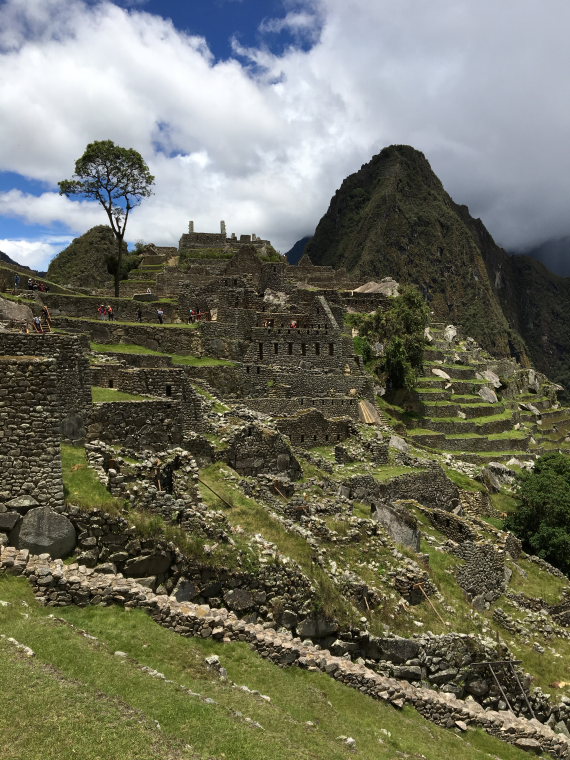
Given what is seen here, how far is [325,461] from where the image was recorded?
75.3 feet

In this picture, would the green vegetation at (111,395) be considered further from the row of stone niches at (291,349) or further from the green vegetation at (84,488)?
the row of stone niches at (291,349)

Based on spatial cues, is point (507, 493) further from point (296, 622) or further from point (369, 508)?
point (296, 622)

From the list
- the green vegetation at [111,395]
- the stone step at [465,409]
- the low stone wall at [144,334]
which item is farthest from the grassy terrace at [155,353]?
the stone step at [465,409]

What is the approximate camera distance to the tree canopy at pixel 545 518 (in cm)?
2562

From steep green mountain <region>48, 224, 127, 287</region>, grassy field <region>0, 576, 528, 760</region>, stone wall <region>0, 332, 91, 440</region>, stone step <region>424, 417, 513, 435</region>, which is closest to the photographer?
grassy field <region>0, 576, 528, 760</region>

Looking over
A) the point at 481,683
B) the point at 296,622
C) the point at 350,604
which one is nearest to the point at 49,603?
the point at 296,622

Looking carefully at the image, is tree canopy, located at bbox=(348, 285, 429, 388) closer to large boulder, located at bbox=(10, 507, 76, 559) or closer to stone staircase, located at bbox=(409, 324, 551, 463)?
stone staircase, located at bbox=(409, 324, 551, 463)

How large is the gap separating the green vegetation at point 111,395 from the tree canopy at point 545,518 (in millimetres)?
21119

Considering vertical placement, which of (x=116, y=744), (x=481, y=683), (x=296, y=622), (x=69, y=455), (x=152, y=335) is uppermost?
(x=152, y=335)

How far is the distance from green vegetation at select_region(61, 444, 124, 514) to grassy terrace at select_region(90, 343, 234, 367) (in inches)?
512

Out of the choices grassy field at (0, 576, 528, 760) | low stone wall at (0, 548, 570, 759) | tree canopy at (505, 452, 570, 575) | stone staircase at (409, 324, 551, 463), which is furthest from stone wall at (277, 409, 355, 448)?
grassy field at (0, 576, 528, 760)

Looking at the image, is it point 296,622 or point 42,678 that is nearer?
point 42,678

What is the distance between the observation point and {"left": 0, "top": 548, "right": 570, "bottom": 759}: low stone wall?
941cm

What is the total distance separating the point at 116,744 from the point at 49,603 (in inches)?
149
